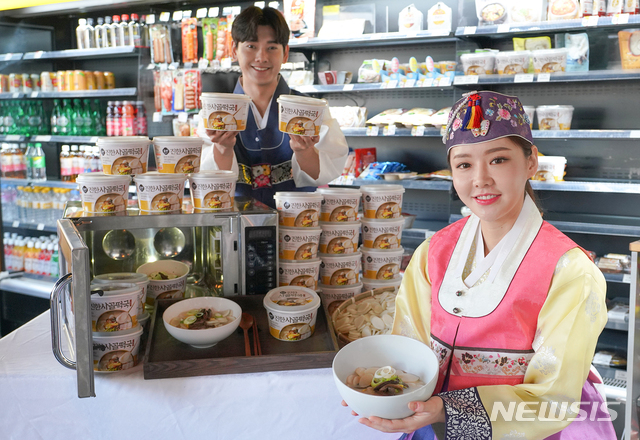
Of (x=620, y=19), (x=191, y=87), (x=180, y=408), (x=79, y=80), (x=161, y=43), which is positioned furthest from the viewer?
(x=79, y=80)

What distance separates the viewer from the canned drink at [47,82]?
15.3 feet

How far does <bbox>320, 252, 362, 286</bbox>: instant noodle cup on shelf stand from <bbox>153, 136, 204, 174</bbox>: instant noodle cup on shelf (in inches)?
20.6

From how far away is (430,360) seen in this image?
107 centimetres

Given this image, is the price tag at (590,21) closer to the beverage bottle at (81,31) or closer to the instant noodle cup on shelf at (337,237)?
the instant noodle cup on shelf at (337,237)

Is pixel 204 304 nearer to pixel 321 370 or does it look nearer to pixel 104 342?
pixel 104 342

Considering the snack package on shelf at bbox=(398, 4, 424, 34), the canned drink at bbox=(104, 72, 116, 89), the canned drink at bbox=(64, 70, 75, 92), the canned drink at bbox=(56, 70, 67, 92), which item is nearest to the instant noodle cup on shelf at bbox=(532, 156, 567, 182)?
the snack package on shelf at bbox=(398, 4, 424, 34)

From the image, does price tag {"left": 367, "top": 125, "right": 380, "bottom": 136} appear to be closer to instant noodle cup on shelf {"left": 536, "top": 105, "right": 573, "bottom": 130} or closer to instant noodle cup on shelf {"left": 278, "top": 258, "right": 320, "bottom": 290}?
instant noodle cup on shelf {"left": 536, "top": 105, "right": 573, "bottom": 130}

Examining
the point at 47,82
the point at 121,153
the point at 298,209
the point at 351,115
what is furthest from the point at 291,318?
the point at 47,82

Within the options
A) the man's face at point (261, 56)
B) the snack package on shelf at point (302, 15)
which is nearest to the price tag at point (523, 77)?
the snack package on shelf at point (302, 15)

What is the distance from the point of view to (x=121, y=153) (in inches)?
62.3

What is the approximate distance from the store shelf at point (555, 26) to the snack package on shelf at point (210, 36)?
1.85 metres

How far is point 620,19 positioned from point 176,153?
2550 millimetres

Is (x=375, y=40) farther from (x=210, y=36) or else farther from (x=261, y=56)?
(x=261, y=56)

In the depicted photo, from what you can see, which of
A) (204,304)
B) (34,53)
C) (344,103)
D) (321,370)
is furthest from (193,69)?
(321,370)
